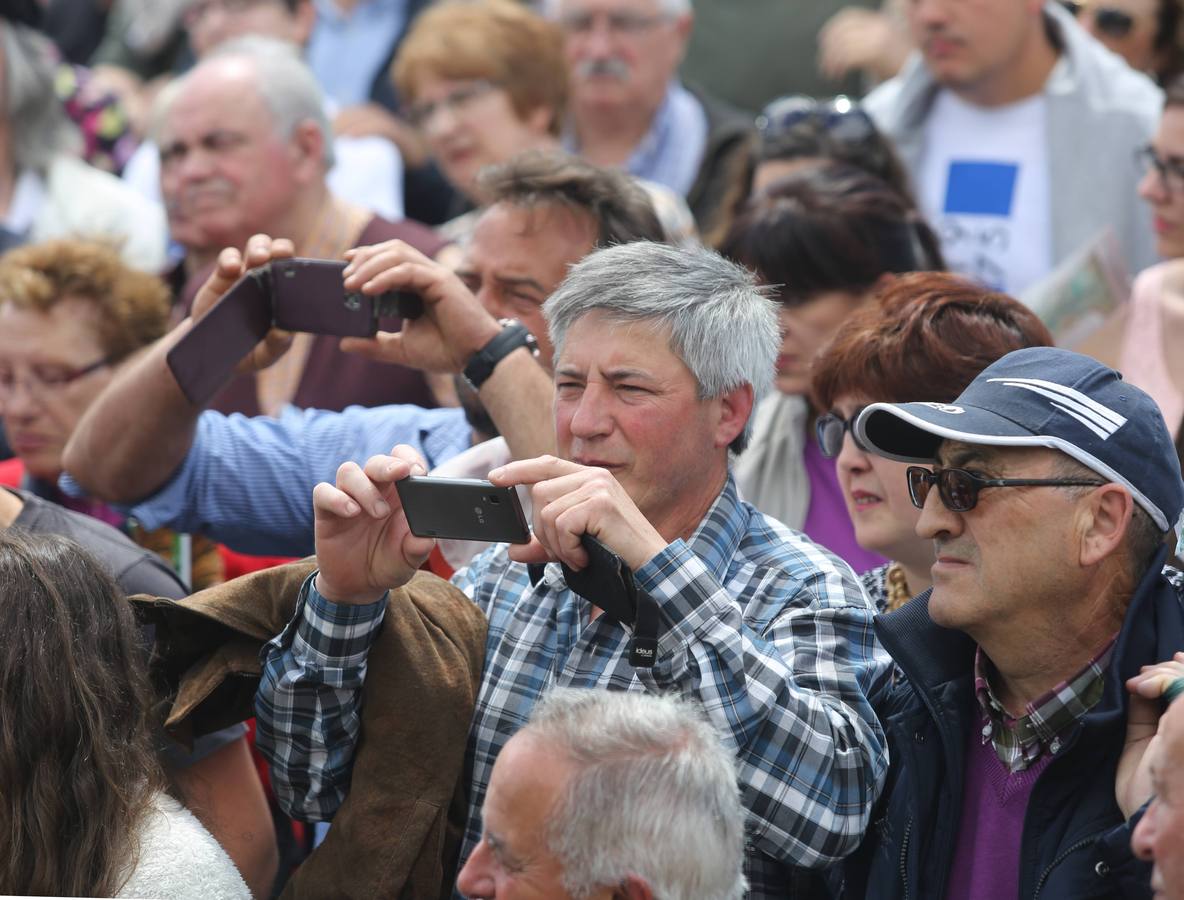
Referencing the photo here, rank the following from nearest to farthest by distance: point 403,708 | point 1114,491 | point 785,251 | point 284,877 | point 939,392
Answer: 1. point 1114,491
2. point 403,708
3. point 939,392
4. point 284,877
5. point 785,251

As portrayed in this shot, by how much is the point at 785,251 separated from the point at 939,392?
1074mm

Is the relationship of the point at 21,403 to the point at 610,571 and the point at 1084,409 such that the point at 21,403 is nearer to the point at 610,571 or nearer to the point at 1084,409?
the point at 610,571

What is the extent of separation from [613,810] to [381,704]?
741 millimetres

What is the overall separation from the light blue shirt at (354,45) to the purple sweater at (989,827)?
5.16 m

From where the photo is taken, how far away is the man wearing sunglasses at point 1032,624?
2.41 metres

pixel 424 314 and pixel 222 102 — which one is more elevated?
pixel 424 314

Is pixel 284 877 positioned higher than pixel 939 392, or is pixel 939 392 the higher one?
pixel 939 392

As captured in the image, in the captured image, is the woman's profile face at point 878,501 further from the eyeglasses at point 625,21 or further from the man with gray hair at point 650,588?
the eyeglasses at point 625,21

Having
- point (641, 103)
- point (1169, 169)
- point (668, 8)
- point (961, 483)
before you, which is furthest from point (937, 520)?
point (668, 8)

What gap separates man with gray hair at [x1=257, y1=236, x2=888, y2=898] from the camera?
2408 millimetres

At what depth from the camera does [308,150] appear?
5145 millimetres

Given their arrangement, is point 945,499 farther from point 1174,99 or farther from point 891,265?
point 1174,99

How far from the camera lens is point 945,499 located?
2.56 metres

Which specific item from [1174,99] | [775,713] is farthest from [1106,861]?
[1174,99]
